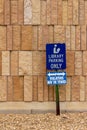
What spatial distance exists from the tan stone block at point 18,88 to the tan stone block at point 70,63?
0.96 metres

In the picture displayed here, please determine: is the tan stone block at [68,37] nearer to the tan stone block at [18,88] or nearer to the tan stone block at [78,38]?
the tan stone block at [78,38]

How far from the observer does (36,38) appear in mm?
10016

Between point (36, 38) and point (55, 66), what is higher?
point (36, 38)

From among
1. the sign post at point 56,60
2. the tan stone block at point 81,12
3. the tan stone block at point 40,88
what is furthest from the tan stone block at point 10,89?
the tan stone block at point 81,12

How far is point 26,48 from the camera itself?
10.0 meters

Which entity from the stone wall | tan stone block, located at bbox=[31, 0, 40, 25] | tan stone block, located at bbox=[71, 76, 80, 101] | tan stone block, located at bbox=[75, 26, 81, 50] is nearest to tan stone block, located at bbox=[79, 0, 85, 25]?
the stone wall

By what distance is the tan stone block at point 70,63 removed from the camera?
10.0 meters

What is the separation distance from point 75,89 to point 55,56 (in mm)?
825

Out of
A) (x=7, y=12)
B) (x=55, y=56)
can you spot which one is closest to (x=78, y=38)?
(x=55, y=56)

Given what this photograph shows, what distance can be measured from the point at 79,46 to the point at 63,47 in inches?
16.2

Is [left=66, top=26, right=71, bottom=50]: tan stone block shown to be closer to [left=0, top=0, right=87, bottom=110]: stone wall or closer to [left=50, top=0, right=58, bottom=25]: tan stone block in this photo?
[left=0, top=0, right=87, bottom=110]: stone wall

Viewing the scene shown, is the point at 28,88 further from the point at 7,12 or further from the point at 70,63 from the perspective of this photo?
the point at 7,12

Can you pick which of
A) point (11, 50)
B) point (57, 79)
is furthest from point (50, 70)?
point (11, 50)

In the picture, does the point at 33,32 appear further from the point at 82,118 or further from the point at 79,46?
the point at 82,118
